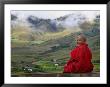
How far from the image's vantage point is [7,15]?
1.19 m

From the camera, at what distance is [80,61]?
1.19m

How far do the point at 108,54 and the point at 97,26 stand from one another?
0.41 ft

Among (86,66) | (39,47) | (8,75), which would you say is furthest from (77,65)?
(8,75)

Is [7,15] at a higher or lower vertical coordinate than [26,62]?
higher

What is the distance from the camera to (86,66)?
3.90ft

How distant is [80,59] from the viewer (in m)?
1.19

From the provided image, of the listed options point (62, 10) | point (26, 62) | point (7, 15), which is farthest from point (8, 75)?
point (62, 10)

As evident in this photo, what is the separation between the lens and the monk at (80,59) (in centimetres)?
119

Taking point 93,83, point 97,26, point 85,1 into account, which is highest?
point 85,1

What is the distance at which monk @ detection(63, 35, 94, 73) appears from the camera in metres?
1.19

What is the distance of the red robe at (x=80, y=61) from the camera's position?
119cm

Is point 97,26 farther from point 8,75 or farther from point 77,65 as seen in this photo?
point 8,75

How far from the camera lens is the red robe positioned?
119 centimetres

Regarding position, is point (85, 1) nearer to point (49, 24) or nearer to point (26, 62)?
point (49, 24)
